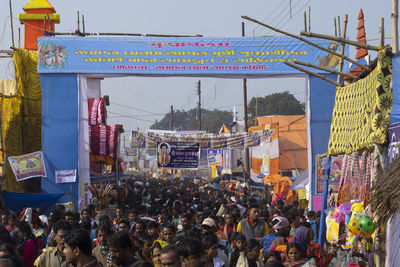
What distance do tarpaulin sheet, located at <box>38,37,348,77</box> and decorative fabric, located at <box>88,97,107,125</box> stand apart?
204 inches

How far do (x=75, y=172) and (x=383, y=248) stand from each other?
1326 cm

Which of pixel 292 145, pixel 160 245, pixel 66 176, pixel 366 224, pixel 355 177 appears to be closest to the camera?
pixel 160 245

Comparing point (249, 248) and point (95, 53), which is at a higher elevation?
point (95, 53)

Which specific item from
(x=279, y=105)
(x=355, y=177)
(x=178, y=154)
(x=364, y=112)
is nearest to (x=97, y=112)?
(x=178, y=154)

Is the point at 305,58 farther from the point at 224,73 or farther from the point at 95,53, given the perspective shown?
the point at 95,53

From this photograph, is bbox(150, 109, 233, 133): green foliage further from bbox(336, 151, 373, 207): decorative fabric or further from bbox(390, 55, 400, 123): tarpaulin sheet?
bbox(390, 55, 400, 123): tarpaulin sheet

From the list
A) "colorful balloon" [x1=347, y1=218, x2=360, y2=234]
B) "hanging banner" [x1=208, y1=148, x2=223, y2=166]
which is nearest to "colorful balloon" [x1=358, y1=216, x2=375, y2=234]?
"colorful balloon" [x1=347, y1=218, x2=360, y2=234]

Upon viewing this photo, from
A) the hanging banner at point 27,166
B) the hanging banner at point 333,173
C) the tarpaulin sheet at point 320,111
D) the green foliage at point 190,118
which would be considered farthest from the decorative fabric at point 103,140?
the green foliage at point 190,118

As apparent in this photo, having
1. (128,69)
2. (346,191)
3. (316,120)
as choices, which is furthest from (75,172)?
(346,191)

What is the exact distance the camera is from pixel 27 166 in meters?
18.7

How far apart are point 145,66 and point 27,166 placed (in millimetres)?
4756

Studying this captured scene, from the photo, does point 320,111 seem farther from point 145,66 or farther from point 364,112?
point 364,112

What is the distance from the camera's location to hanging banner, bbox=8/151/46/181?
18.3m

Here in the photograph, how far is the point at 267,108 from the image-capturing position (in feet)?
273
